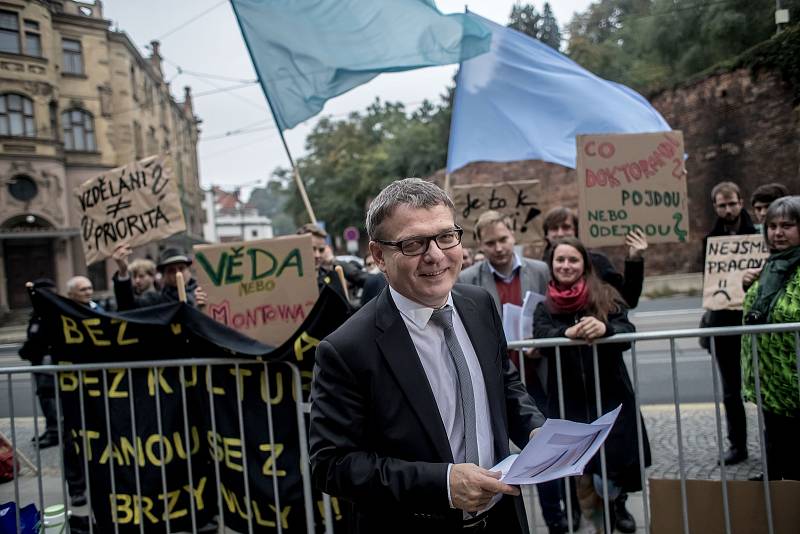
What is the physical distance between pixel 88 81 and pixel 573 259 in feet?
102

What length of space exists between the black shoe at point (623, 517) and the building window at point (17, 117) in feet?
59.3

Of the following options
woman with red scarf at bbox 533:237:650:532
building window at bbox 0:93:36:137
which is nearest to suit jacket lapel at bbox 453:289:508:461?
woman with red scarf at bbox 533:237:650:532

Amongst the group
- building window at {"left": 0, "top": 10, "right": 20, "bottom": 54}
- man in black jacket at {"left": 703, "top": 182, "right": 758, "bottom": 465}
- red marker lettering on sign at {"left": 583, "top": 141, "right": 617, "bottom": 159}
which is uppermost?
building window at {"left": 0, "top": 10, "right": 20, "bottom": 54}

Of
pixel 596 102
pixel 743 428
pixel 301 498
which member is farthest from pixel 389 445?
pixel 596 102

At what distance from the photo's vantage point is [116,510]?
3334 millimetres


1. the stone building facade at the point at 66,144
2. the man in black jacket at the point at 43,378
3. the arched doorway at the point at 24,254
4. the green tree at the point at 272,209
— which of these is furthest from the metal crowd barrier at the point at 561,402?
the green tree at the point at 272,209

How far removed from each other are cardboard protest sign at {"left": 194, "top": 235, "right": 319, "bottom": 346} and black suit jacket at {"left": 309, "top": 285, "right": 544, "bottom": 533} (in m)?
1.58

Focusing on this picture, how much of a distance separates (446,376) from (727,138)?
19.2 m

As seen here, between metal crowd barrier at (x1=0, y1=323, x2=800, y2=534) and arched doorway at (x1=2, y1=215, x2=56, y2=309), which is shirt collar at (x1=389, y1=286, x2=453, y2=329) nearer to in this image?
metal crowd barrier at (x1=0, y1=323, x2=800, y2=534)

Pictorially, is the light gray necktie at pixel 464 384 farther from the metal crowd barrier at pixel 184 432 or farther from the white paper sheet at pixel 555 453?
the metal crowd barrier at pixel 184 432

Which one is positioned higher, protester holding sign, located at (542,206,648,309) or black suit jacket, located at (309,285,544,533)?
protester holding sign, located at (542,206,648,309)

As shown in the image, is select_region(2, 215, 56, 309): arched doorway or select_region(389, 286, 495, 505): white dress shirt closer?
Result: select_region(389, 286, 495, 505): white dress shirt

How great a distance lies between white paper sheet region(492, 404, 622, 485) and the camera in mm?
1604

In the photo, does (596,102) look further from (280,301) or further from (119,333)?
(119,333)
